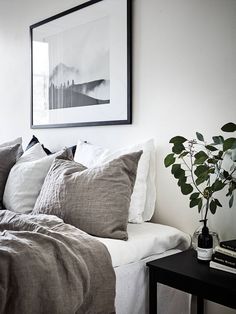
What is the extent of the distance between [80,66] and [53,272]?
1724mm

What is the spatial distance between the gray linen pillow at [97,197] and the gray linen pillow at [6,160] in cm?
60

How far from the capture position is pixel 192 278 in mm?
1465

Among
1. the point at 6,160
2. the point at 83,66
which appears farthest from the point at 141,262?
the point at 83,66

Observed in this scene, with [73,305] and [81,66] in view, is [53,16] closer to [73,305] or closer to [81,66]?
[81,66]

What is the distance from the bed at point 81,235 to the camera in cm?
129

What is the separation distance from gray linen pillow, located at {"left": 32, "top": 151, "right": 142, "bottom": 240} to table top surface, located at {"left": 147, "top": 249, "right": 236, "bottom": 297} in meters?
0.23

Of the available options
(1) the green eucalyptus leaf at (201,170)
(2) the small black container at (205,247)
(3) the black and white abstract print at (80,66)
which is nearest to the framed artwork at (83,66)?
(3) the black and white abstract print at (80,66)

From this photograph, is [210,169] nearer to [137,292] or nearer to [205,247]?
[205,247]

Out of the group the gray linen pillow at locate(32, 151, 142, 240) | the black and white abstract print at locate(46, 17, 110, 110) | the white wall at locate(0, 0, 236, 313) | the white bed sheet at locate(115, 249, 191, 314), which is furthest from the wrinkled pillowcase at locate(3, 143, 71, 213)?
the white bed sheet at locate(115, 249, 191, 314)

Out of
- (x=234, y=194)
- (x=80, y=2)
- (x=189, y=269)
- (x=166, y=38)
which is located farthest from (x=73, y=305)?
(x=80, y=2)

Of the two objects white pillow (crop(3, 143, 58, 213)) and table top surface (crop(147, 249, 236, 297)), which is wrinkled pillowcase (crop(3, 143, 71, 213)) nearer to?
white pillow (crop(3, 143, 58, 213))

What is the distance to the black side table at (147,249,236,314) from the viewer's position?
1.38 meters

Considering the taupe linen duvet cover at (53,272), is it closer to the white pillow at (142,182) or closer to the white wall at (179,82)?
the white pillow at (142,182)

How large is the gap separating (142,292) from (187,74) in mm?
1140
